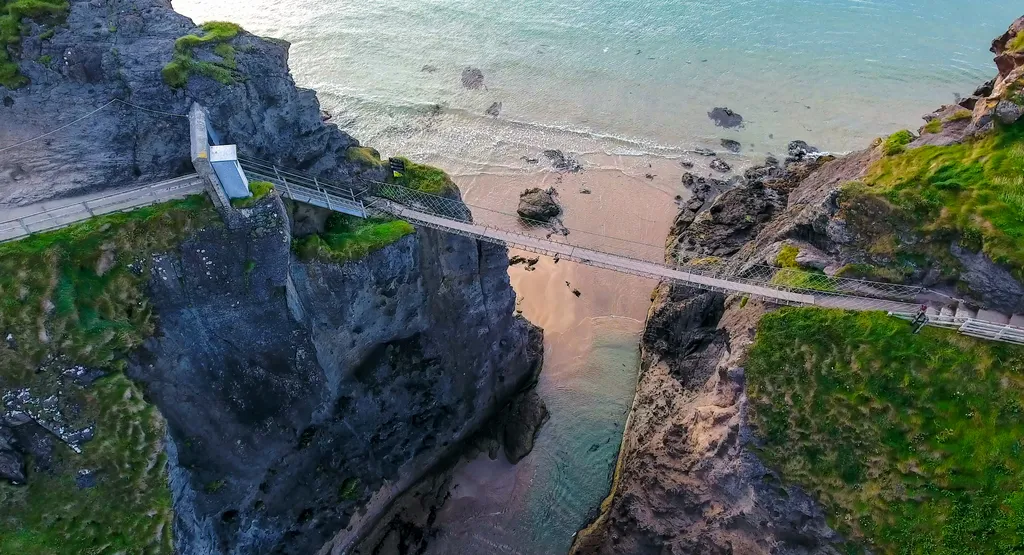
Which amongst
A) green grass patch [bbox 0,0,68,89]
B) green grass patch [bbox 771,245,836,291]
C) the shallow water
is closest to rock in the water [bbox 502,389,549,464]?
the shallow water

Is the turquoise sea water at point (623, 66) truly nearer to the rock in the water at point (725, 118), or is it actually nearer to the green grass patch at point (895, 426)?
the rock in the water at point (725, 118)

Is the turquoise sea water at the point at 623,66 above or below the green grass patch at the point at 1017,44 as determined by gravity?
below

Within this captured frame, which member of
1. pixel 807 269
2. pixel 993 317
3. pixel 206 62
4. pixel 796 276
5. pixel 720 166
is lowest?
pixel 720 166

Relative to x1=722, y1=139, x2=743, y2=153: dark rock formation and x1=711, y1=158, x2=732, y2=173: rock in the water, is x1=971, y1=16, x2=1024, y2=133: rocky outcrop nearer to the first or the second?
x1=711, y1=158, x2=732, y2=173: rock in the water

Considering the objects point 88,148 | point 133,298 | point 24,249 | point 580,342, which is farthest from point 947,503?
point 88,148

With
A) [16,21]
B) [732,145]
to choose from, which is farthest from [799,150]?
[16,21]

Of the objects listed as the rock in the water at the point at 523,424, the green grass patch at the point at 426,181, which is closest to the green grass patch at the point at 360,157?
the green grass patch at the point at 426,181

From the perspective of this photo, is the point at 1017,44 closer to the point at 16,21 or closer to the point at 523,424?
the point at 523,424
